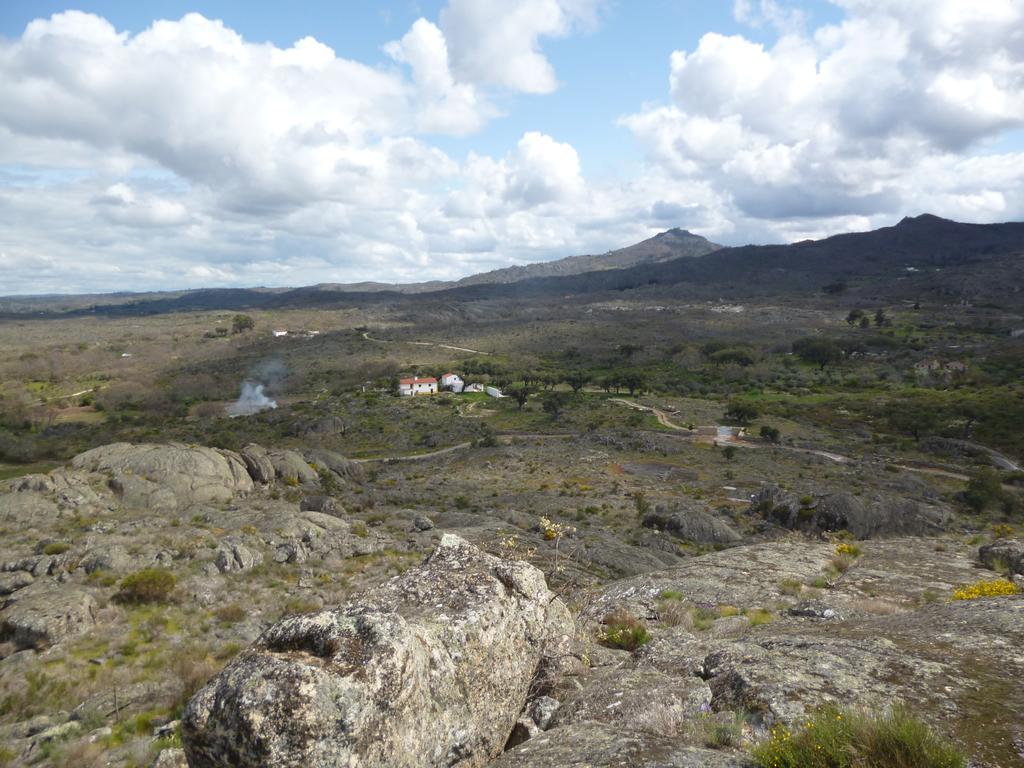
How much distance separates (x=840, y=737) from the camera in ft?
13.2

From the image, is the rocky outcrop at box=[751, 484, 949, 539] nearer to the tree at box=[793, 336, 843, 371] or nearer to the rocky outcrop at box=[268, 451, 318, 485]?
the rocky outcrop at box=[268, 451, 318, 485]

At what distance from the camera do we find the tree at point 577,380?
→ 295 ft

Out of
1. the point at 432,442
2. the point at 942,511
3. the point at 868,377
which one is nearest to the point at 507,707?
the point at 942,511

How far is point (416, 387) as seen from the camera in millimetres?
90062

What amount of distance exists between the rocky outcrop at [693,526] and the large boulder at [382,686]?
2265 cm

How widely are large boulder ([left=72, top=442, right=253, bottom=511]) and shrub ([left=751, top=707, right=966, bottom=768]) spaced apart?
2661 cm

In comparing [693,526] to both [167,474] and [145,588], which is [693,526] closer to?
[145,588]

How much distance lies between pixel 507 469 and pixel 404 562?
29.4 meters

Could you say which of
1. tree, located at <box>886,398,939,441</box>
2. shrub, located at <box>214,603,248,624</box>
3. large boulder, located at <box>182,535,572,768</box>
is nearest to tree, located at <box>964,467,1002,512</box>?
tree, located at <box>886,398,939,441</box>

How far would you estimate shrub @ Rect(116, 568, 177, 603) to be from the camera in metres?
13.3

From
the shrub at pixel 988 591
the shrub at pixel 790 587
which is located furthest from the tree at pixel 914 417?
the shrub at pixel 988 591

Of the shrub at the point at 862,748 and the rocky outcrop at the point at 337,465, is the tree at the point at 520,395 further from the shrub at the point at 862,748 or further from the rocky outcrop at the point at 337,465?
the shrub at the point at 862,748

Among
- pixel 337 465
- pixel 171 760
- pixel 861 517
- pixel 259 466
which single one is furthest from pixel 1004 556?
pixel 337 465

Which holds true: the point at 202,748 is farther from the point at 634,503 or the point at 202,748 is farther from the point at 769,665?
the point at 634,503
